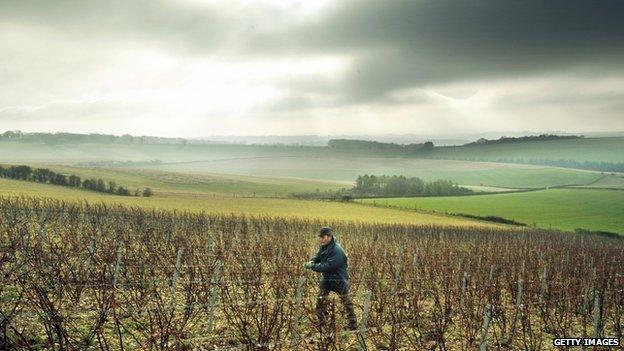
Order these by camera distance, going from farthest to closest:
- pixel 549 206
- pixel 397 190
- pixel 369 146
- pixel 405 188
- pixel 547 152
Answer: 1. pixel 369 146
2. pixel 547 152
3. pixel 405 188
4. pixel 397 190
5. pixel 549 206

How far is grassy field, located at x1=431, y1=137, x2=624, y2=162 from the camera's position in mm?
148337

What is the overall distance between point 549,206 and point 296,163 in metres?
96.9

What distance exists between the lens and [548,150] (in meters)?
158

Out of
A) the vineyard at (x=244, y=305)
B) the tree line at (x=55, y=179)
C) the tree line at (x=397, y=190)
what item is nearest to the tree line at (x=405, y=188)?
the tree line at (x=397, y=190)

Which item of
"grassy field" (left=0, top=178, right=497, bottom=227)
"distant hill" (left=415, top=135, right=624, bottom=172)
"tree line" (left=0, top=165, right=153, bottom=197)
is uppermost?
"distant hill" (left=415, top=135, right=624, bottom=172)

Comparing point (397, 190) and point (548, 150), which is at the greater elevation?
point (548, 150)

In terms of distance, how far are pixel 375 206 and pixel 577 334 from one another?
54653 millimetres

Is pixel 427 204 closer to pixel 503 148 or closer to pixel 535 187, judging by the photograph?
pixel 535 187

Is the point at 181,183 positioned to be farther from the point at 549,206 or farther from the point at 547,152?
the point at 547,152

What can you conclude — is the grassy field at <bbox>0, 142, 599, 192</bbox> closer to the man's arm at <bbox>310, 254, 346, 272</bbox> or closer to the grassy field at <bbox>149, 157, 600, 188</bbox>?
the grassy field at <bbox>149, 157, 600, 188</bbox>

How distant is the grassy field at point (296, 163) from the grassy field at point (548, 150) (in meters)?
17.9

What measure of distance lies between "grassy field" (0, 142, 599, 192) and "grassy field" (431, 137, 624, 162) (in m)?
17.9

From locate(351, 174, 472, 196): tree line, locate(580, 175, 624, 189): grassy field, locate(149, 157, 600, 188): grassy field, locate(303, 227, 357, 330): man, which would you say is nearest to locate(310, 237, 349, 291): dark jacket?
locate(303, 227, 357, 330): man

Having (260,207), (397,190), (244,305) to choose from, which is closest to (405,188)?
(397,190)
